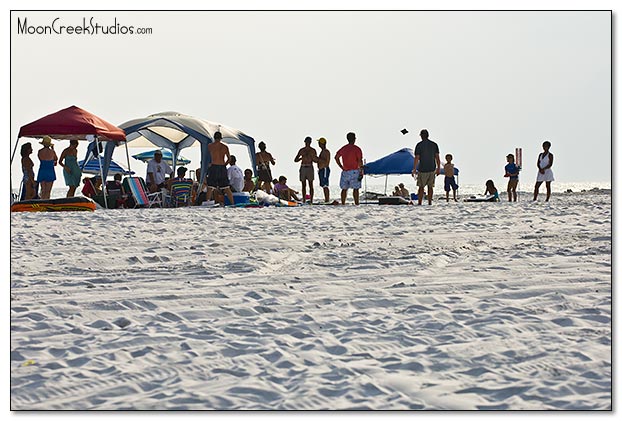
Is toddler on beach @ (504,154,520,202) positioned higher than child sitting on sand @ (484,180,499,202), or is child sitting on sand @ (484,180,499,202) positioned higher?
toddler on beach @ (504,154,520,202)

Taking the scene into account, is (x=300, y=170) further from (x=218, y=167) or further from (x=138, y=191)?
(x=138, y=191)

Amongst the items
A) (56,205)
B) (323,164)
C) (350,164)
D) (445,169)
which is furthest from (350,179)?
(445,169)

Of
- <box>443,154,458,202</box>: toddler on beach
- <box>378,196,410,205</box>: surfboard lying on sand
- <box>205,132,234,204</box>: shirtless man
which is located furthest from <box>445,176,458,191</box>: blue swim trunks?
<box>205,132,234,204</box>: shirtless man

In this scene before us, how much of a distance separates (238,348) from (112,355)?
1.87ft

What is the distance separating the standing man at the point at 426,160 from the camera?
14789 mm

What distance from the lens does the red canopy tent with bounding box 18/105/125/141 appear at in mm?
14664

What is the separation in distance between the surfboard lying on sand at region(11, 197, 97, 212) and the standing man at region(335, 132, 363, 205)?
4373mm

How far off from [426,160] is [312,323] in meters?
10.7

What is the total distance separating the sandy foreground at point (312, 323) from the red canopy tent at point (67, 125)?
6477 mm

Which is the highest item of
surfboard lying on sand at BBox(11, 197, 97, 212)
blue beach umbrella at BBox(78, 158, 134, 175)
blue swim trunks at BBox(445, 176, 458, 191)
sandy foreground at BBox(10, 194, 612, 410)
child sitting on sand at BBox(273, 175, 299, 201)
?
blue beach umbrella at BBox(78, 158, 134, 175)

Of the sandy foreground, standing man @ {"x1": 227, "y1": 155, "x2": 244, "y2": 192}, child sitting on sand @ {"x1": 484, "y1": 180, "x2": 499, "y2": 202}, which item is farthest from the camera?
child sitting on sand @ {"x1": 484, "y1": 180, "x2": 499, "y2": 202}

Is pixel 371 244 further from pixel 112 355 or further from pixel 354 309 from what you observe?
pixel 112 355

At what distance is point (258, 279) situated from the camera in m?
5.98

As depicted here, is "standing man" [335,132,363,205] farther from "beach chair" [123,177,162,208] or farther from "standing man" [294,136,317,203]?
"beach chair" [123,177,162,208]
